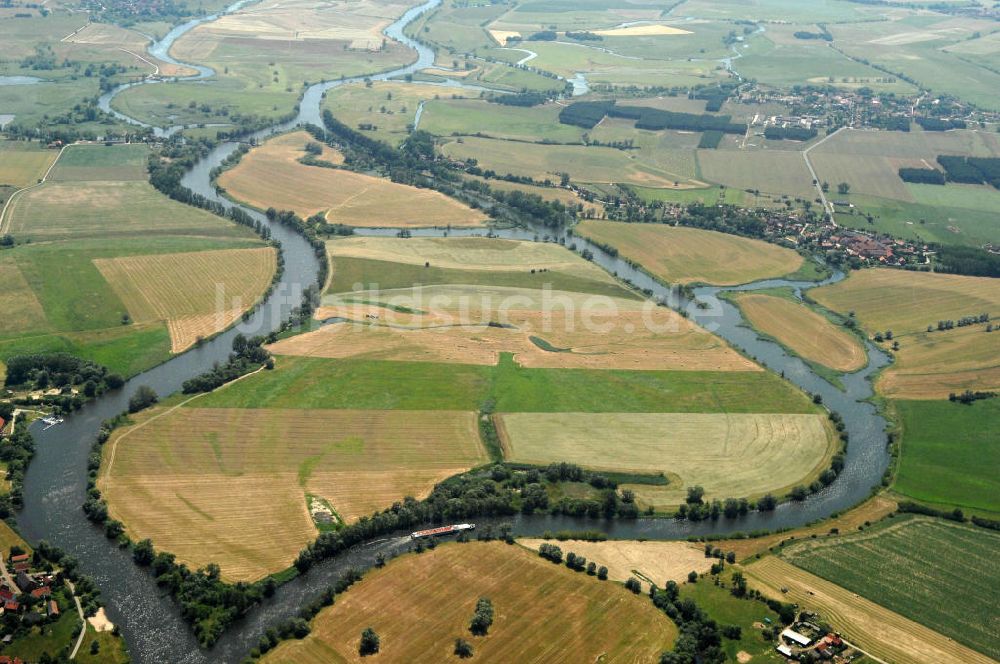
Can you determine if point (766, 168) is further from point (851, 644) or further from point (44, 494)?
point (44, 494)

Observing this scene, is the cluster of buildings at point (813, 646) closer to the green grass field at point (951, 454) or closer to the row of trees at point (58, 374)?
the green grass field at point (951, 454)

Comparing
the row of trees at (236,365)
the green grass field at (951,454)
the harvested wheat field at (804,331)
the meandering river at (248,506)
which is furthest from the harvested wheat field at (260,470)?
the harvested wheat field at (804,331)

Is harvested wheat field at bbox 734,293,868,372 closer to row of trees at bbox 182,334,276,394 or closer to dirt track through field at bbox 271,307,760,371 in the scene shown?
dirt track through field at bbox 271,307,760,371

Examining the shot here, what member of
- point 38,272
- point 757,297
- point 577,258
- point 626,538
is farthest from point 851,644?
point 38,272

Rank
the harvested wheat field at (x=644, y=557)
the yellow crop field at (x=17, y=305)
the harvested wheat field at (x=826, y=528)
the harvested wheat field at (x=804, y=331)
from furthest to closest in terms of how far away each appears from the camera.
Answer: the harvested wheat field at (x=804, y=331) < the yellow crop field at (x=17, y=305) < the harvested wheat field at (x=826, y=528) < the harvested wheat field at (x=644, y=557)

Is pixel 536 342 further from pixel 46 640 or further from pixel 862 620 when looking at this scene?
pixel 46 640

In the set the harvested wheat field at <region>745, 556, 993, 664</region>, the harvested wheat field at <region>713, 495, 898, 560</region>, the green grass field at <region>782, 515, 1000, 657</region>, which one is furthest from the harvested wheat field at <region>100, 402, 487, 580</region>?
the green grass field at <region>782, 515, 1000, 657</region>
